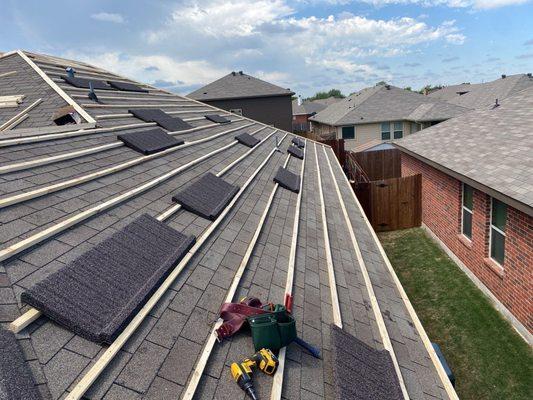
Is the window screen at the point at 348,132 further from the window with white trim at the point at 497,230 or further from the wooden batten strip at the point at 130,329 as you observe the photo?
the wooden batten strip at the point at 130,329

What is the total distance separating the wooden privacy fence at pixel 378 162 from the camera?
27.0 m

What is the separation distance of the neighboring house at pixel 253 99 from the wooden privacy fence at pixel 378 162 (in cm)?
1501

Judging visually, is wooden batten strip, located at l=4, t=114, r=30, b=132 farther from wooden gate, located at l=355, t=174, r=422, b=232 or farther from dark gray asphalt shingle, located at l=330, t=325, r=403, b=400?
wooden gate, located at l=355, t=174, r=422, b=232

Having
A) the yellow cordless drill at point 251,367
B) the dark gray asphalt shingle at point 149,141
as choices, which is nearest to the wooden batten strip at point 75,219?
the dark gray asphalt shingle at point 149,141

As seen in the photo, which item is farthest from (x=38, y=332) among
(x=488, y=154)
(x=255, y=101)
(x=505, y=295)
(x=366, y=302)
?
(x=255, y=101)

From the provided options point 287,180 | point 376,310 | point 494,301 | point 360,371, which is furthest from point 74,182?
point 494,301

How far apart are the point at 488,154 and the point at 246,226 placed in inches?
369

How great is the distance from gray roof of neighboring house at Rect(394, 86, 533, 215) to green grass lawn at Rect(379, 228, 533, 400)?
3441mm

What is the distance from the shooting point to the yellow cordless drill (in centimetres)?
334

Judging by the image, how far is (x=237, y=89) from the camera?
40.1m

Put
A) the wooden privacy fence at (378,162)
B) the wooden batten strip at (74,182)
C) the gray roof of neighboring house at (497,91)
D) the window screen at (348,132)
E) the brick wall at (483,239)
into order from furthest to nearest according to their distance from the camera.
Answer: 1. the window screen at (348,132)
2. the gray roof of neighboring house at (497,91)
3. the wooden privacy fence at (378,162)
4. the brick wall at (483,239)
5. the wooden batten strip at (74,182)

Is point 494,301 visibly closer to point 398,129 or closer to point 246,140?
point 246,140

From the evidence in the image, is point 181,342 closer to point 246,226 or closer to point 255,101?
point 246,226

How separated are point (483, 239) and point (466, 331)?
3.01 metres
